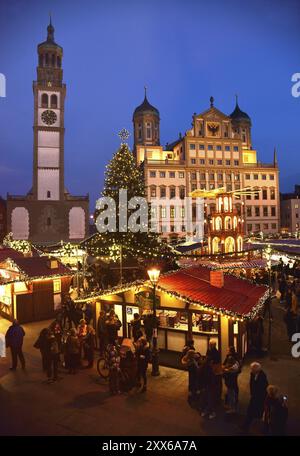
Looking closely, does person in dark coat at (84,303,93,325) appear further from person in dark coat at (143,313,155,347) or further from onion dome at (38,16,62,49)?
onion dome at (38,16,62,49)

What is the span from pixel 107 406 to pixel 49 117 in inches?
2064

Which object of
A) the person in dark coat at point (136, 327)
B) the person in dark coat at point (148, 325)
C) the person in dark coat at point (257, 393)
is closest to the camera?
the person in dark coat at point (257, 393)

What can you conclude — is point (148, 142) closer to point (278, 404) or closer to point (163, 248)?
point (163, 248)

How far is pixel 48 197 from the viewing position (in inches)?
2073

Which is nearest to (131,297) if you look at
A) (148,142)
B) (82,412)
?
(82,412)

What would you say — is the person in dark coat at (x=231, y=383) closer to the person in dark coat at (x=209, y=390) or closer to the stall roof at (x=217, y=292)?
the person in dark coat at (x=209, y=390)

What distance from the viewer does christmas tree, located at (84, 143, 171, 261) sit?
24469 mm

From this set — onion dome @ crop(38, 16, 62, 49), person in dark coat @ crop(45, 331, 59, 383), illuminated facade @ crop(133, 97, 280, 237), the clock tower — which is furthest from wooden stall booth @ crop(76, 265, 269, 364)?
onion dome @ crop(38, 16, 62, 49)

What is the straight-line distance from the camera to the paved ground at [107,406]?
7.44 metres

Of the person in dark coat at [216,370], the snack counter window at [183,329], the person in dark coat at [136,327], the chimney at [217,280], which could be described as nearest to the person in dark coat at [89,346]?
the person in dark coat at [136,327]

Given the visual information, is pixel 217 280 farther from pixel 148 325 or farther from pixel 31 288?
pixel 31 288

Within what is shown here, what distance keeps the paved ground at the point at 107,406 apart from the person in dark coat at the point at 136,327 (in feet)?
4.71

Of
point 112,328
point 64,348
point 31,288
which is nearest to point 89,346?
point 64,348

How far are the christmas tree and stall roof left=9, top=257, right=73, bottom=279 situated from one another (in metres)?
5.79
